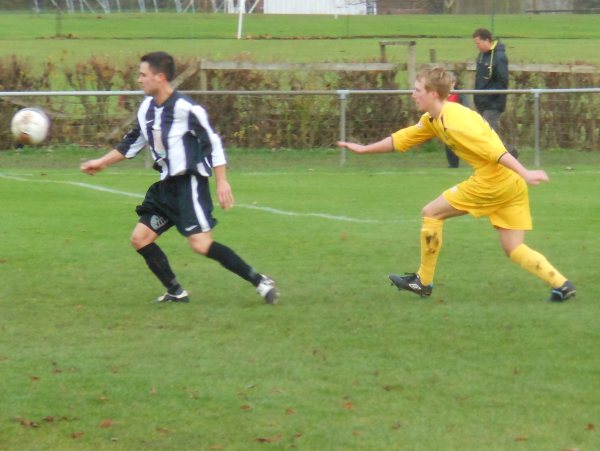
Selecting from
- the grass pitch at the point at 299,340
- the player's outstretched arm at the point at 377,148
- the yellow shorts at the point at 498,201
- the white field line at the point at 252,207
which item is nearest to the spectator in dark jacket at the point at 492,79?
the grass pitch at the point at 299,340

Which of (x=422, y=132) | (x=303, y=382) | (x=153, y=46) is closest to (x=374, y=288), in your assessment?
(x=422, y=132)

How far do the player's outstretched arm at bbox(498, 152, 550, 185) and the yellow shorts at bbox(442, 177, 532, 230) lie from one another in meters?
0.40

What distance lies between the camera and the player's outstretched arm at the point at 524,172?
24.3 ft

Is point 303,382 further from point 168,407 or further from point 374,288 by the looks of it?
point 374,288

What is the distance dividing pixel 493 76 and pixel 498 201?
9185 mm

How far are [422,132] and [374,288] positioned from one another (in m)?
1.25

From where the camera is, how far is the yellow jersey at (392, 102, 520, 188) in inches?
308

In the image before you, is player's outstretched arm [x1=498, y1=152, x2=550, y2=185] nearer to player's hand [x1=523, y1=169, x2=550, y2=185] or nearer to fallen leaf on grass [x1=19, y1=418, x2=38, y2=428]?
player's hand [x1=523, y1=169, x2=550, y2=185]

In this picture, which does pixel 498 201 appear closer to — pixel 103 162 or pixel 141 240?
pixel 141 240

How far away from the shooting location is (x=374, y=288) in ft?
29.1

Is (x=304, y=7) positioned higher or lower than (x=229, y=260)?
higher

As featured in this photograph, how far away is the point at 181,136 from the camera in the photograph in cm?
788

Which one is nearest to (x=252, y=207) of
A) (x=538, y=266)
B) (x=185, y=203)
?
(x=185, y=203)

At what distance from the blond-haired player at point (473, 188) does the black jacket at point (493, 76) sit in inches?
344
